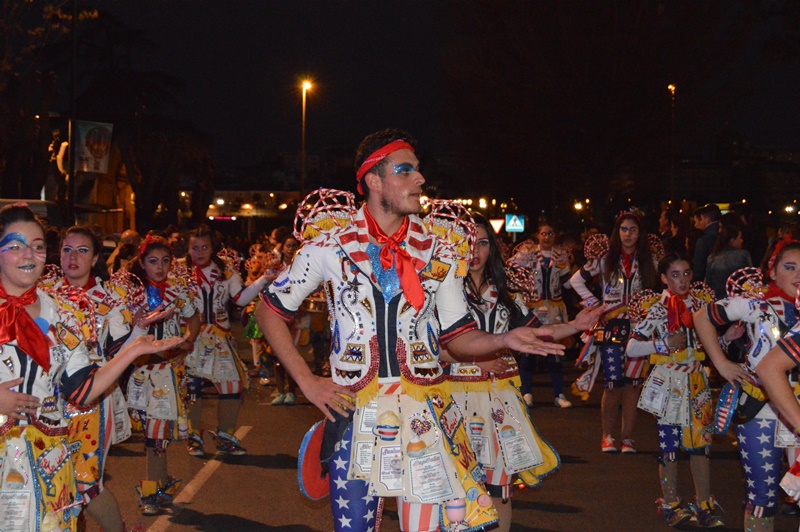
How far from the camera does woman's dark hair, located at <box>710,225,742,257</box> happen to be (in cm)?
1245

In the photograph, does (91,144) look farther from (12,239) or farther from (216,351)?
(12,239)

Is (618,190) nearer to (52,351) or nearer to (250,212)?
(52,351)

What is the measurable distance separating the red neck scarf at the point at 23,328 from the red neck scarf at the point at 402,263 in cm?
153

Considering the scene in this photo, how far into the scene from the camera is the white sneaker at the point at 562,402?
13.2 meters

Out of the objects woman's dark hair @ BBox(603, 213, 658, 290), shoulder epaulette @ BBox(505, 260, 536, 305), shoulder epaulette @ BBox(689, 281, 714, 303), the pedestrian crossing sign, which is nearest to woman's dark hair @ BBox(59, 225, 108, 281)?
shoulder epaulette @ BBox(505, 260, 536, 305)

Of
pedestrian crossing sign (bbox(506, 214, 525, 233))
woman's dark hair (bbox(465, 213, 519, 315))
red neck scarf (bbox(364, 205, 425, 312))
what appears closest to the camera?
red neck scarf (bbox(364, 205, 425, 312))

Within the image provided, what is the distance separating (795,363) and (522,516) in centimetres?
393

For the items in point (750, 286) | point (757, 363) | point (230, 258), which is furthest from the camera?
point (230, 258)

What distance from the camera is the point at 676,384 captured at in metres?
7.82

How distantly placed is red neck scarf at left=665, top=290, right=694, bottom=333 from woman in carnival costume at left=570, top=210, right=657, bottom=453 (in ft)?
6.06

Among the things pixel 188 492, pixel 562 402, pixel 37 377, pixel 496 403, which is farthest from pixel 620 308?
pixel 37 377

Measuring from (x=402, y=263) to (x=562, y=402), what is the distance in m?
9.17

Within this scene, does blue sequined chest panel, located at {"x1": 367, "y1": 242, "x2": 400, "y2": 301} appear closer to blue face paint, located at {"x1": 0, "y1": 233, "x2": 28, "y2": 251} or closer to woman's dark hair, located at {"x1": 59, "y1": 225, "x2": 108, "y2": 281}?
blue face paint, located at {"x1": 0, "y1": 233, "x2": 28, "y2": 251}

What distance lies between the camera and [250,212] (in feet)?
304
